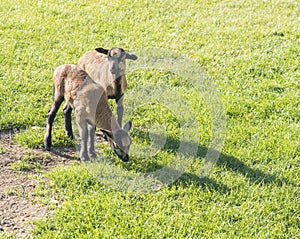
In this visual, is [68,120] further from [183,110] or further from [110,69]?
[183,110]

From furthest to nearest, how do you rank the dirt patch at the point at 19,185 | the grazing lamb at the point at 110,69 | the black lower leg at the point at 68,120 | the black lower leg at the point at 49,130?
the black lower leg at the point at 68,120, the black lower leg at the point at 49,130, the grazing lamb at the point at 110,69, the dirt patch at the point at 19,185

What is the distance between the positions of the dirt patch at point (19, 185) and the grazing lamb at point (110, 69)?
90 centimetres

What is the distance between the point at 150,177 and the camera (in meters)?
6.68

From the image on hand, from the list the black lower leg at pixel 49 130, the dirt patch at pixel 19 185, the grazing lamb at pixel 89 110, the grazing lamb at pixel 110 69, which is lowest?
the dirt patch at pixel 19 185

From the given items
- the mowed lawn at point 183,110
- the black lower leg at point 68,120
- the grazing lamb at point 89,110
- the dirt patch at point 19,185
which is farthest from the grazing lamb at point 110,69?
the dirt patch at point 19,185

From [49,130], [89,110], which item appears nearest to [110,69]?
[89,110]

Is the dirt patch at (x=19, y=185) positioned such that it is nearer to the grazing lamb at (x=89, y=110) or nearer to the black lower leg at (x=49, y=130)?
the black lower leg at (x=49, y=130)

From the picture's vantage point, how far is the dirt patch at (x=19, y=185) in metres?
5.95

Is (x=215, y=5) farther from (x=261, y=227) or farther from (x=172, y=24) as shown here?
(x=261, y=227)

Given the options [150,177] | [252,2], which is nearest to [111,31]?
[252,2]

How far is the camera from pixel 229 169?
6793 mm

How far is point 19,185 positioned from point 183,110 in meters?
2.67

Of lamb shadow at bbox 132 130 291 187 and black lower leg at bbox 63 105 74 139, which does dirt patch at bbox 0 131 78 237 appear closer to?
black lower leg at bbox 63 105 74 139

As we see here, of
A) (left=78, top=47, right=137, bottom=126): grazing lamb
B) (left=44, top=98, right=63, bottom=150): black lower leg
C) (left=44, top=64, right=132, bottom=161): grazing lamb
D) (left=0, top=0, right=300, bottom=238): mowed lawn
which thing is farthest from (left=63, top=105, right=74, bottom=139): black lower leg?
(left=78, top=47, right=137, bottom=126): grazing lamb
